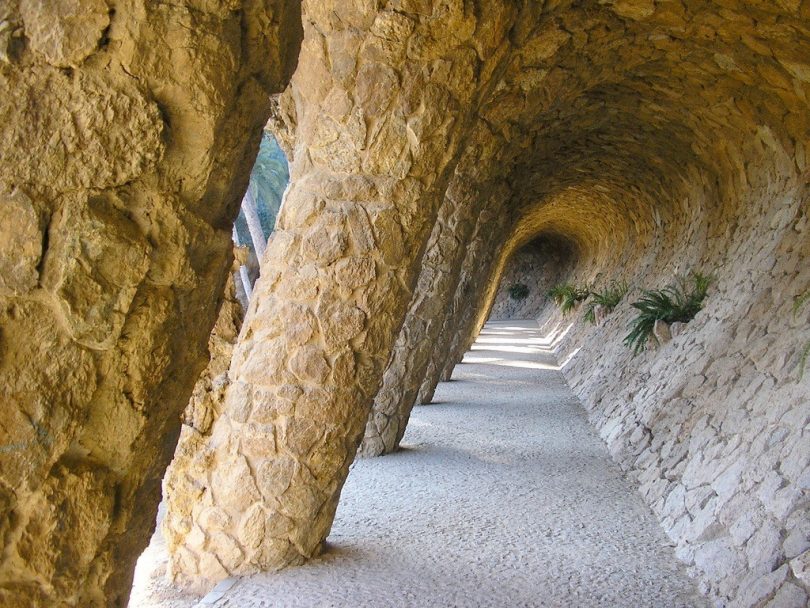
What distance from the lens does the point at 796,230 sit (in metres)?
5.42

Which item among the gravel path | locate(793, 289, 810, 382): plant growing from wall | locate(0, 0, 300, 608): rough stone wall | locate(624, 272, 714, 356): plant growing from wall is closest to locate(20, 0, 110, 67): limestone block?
locate(0, 0, 300, 608): rough stone wall

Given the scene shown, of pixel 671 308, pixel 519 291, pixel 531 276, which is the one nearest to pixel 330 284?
pixel 671 308

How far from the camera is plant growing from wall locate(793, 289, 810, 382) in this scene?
13.0 feet

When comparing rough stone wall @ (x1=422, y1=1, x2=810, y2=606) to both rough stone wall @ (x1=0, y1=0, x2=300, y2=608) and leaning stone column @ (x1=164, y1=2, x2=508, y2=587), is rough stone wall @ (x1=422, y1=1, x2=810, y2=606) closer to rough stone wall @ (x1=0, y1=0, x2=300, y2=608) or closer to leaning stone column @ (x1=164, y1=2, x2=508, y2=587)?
leaning stone column @ (x1=164, y1=2, x2=508, y2=587)

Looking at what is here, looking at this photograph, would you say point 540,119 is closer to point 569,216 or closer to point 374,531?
point 374,531

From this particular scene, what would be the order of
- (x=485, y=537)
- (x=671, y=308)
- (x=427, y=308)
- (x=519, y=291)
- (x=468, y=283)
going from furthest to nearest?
(x=519, y=291)
(x=468, y=283)
(x=671, y=308)
(x=427, y=308)
(x=485, y=537)

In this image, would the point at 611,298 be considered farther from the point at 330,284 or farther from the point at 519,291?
the point at 519,291

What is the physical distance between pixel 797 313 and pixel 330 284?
2.97 meters

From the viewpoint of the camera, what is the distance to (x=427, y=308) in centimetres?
658

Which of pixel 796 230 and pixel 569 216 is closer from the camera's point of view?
pixel 796 230

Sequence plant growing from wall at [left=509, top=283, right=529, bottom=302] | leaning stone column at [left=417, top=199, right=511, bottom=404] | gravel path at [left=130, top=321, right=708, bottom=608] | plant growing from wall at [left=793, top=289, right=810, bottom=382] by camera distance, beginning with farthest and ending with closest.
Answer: plant growing from wall at [left=509, top=283, right=529, bottom=302]
leaning stone column at [left=417, top=199, right=511, bottom=404]
plant growing from wall at [left=793, top=289, right=810, bottom=382]
gravel path at [left=130, top=321, right=708, bottom=608]

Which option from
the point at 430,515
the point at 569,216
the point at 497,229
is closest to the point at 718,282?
the point at 497,229

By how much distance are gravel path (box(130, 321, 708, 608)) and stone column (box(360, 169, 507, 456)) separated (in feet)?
Result: 1.20

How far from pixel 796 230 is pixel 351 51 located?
12.1 feet
